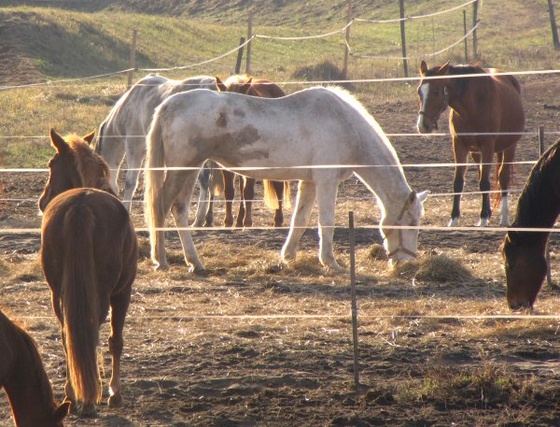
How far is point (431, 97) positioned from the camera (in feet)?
35.3

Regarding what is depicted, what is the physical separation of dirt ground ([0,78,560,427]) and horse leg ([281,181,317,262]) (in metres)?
0.15

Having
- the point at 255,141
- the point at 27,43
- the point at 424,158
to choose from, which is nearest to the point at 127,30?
the point at 27,43

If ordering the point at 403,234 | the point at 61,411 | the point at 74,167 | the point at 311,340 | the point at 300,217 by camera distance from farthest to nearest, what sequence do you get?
the point at 300,217 → the point at 403,234 → the point at 311,340 → the point at 74,167 → the point at 61,411

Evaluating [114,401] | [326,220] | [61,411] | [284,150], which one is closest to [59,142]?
[114,401]

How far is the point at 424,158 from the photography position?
47.6ft

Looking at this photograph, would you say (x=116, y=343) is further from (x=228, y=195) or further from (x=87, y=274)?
(x=228, y=195)

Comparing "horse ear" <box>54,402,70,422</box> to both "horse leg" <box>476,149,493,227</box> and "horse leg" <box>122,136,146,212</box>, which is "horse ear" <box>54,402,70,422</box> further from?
"horse leg" <box>476,149,493,227</box>

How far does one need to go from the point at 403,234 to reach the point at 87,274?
467cm

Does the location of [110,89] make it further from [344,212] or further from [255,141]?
[255,141]

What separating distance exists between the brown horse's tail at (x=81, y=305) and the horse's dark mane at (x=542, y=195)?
311 cm

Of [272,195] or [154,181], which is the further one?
[272,195]

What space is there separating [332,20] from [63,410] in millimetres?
34892

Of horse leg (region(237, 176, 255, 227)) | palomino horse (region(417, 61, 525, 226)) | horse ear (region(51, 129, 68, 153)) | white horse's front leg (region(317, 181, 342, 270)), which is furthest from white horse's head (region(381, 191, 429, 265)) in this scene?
horse ear (region(51, 129, 68, 153))

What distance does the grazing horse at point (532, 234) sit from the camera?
6.68m
